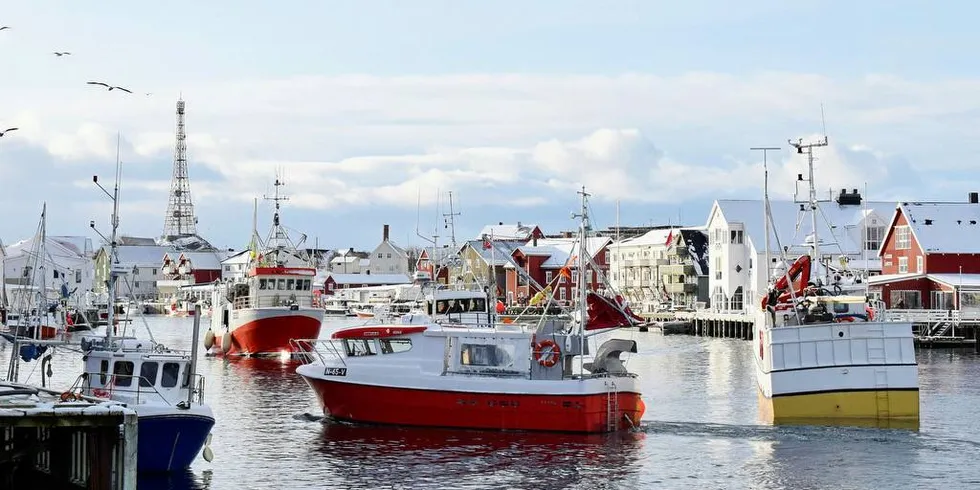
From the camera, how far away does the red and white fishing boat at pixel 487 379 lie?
38094 mm

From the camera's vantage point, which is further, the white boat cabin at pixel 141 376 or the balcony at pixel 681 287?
the balcony at pixel 681 287

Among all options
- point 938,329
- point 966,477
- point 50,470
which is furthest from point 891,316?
point 50,470

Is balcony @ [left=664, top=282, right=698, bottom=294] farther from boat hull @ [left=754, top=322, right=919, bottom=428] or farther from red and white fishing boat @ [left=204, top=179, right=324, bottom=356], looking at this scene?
boat hull @ [left=754, top=322, right=919, bottom=428]

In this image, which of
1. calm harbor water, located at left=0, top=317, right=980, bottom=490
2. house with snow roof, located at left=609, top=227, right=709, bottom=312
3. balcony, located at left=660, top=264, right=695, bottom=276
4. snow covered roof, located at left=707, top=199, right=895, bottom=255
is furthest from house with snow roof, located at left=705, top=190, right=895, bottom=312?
calm harbor water, located at left=0, top=317, right=980, bottom=490

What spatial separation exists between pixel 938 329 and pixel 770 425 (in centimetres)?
4776

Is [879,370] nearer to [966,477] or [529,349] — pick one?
[966,477]

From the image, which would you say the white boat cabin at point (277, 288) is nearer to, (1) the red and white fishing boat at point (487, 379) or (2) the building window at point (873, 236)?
(1) the red and white fishing boat at point (487, 379)

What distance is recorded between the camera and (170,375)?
103 ft

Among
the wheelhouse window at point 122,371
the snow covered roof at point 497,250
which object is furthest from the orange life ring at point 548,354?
the snow covered roof at point 497,250

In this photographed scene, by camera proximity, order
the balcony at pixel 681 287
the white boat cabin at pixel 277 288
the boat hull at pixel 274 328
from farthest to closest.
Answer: the balcony at pixel 681 287, the white boat cabin at pixel 277 288, the boat hull at pixel 274 328

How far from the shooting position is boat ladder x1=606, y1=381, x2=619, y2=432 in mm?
38219

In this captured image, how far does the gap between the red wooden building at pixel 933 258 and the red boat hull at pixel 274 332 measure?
1526 inches

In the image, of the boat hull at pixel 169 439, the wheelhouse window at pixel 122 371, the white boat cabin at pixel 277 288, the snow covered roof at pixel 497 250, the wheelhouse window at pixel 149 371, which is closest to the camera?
the boat hull at pixel 169 439

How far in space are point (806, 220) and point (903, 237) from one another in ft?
45.8
